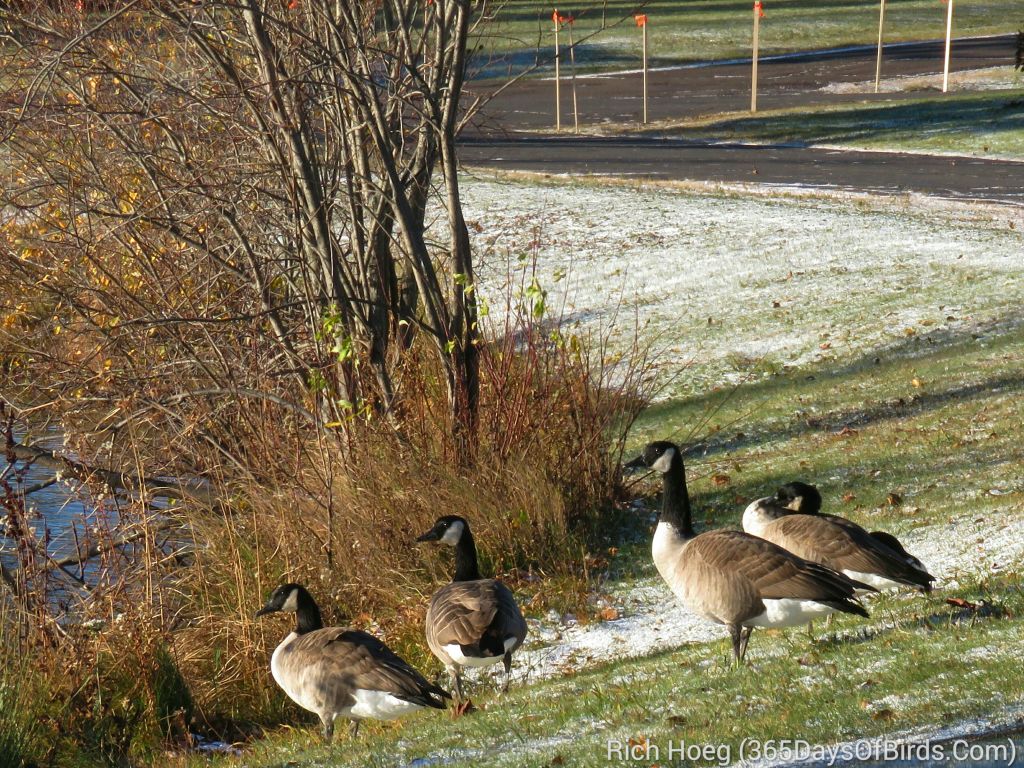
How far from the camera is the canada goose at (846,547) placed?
7051 millimetres

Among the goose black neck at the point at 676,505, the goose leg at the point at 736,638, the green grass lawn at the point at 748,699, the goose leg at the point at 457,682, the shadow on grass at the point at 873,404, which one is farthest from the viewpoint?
the shadow on grass at the point at 873,404

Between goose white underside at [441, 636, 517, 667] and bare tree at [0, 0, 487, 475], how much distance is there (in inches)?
116

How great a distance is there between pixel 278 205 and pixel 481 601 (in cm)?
594

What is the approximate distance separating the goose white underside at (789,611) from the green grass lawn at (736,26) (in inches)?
1814

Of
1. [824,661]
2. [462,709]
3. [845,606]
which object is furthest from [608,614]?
[845,606]

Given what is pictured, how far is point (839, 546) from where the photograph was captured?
23.8ft

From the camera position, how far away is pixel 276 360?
11.1 m

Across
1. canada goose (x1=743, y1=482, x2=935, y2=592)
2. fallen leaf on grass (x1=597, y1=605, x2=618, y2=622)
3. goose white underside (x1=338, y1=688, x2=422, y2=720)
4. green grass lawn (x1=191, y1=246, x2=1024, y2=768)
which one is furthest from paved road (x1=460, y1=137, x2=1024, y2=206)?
goose white underside (x1=338, y1=688, x2=422, y2=720)

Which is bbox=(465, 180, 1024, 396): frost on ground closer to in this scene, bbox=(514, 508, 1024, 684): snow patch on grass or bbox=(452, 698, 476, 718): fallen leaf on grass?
bbox=(514, 508, 1024, 684): snow patch on grass

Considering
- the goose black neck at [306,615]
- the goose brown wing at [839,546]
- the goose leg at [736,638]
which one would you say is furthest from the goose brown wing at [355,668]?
the goose brown wing at [839,546]

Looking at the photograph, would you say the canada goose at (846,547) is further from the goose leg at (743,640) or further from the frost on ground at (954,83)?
the frost on ground at (954,83)

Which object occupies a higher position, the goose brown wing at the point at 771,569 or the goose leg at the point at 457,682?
the goose brown wing at the point at 771,569

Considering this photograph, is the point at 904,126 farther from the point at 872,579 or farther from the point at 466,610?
the point at 466,610

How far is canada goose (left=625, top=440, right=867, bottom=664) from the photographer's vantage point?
6.50 m
